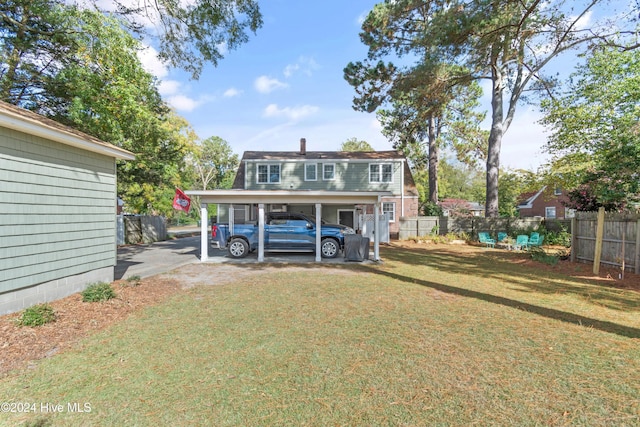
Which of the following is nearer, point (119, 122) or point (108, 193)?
point (108, 193)

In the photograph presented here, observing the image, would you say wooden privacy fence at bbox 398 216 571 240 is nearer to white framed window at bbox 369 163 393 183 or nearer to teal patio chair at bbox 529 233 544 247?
white framed window at bbox 369 163 393 183

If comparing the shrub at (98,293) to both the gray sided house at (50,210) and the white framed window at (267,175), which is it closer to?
the gray sided house at (50,210)

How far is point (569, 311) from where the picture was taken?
5.46 meters

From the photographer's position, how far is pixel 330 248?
39.3 feet

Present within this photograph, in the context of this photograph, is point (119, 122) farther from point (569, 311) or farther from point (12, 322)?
point (569, 311)

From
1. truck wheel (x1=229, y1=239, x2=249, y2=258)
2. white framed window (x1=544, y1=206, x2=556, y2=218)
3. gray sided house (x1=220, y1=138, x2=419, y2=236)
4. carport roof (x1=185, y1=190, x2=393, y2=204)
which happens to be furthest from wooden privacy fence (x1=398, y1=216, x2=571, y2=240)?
white framed window (x1=544, y1=206, x2=556, y2=218)

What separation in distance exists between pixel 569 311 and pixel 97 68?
1259 centimetres

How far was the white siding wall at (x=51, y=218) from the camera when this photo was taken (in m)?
4.92

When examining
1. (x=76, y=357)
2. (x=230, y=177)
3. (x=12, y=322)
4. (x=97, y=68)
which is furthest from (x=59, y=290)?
(x=230, y=177)

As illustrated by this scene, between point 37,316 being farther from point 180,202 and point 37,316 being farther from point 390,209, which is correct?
point 390,209

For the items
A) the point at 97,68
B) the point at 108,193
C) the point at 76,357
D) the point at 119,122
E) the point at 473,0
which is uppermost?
the point at 473,0

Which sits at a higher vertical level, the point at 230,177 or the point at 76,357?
the point at 230,177

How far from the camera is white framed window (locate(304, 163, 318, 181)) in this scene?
2156cm

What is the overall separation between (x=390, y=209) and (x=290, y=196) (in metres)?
12.3
